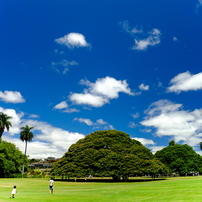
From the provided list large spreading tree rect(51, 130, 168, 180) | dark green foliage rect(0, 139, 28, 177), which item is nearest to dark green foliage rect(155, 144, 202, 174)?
large spreading tree rect(51, 130, 168, 180)

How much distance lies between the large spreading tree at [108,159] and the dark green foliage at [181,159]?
1883 cm

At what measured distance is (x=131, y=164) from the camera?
47562 mm

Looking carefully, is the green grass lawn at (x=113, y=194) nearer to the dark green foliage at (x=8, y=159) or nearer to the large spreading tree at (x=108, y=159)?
the large spreading tree at (x=108, y=159)

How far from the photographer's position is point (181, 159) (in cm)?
6769

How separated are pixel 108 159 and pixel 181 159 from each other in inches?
1308

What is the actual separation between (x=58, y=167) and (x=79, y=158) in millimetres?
7112

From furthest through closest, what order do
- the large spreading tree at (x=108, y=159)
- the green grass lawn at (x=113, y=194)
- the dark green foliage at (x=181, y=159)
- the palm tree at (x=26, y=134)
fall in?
the palm tree at (x=26, y=134)
the dark green foliage at (x=181, y=159)
the large spreading tree at (x=108, y=159)
the green grass lawn at (x=113, y=194)

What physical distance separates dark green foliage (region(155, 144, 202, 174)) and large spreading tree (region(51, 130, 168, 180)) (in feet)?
61.8

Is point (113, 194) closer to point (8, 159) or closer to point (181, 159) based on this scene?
point (181, 159)

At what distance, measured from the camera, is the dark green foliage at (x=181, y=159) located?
219ft

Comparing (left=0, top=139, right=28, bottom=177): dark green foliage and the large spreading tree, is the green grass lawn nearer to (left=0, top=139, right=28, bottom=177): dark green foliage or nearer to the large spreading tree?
the large spreading tree

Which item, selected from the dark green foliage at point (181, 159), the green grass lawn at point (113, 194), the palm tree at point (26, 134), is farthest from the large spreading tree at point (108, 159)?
A: the palm tree at point (26, 134)

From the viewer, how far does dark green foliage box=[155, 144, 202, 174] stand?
6675 cm

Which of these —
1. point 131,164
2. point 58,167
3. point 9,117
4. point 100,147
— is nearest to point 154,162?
point 131,164
